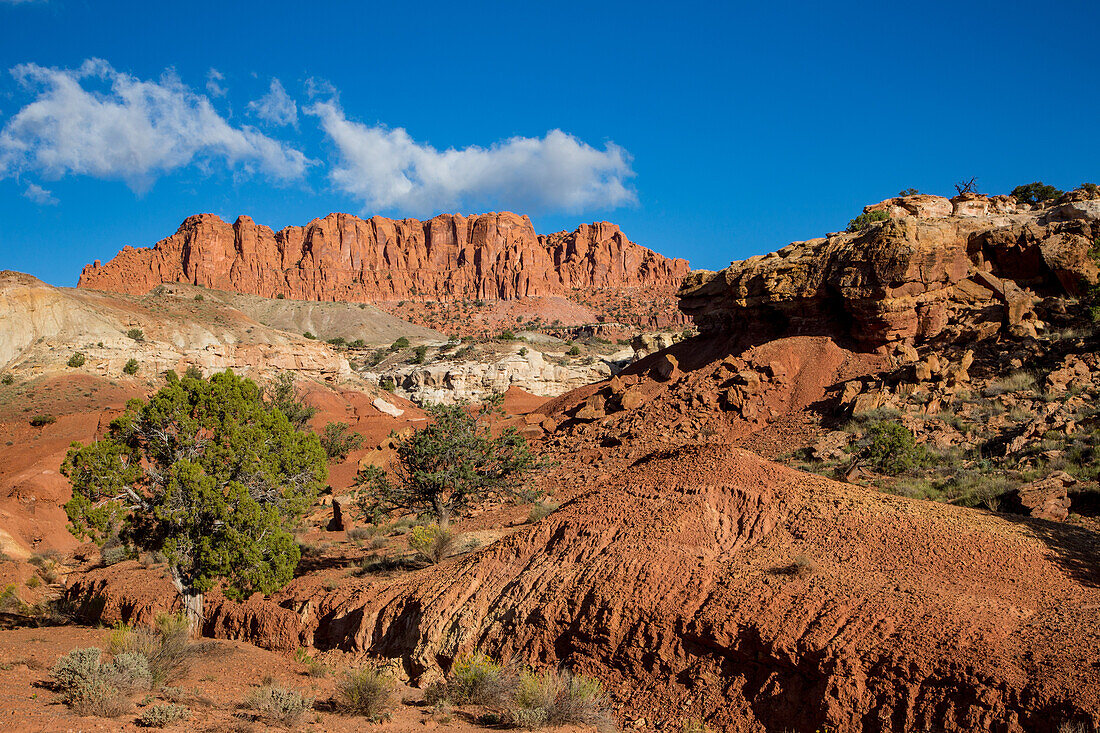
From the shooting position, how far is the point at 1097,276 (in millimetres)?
26297

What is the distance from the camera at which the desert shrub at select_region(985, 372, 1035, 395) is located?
22422mm

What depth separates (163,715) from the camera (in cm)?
711

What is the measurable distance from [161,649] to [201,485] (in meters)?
2.77

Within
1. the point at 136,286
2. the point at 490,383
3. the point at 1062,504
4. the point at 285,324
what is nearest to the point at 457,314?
the point at 285,324

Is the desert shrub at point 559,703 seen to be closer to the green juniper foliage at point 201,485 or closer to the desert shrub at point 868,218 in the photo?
the green juniper foliage at point 201,485

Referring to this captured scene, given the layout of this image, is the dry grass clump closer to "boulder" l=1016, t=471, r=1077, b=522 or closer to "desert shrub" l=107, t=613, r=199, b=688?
"desert shrub" l=107, t=613, r=199, b=688

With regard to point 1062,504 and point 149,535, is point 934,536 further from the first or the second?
point 149,535

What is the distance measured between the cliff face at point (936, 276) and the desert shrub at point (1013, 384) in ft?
11.3

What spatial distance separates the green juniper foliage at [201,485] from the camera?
1173 cm

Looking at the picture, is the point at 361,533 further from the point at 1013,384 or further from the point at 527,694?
the point at 1013,384

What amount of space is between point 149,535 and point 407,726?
7.50 m

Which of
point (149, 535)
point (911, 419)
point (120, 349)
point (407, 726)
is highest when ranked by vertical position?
point (120, 349)

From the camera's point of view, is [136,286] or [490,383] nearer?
[490,383]

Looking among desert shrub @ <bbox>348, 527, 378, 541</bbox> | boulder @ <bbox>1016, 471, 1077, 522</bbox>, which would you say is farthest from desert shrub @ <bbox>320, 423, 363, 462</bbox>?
boulder @ <bbox>1016, 471, 1077, 522</bbox>
